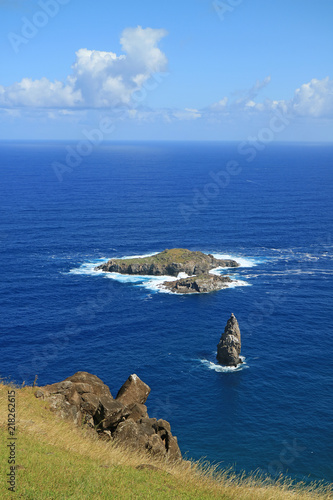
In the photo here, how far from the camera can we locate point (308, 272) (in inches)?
5443

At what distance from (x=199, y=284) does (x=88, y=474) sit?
10389 cm

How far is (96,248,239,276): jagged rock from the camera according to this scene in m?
138

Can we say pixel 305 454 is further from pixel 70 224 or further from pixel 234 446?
pixel 70 224

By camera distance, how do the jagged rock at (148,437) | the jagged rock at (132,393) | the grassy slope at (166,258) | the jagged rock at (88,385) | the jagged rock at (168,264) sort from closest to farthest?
the jagged rock at (148,437) → the jagged rock at (88,385) → the jagged rock at (132,393) → the jagged rock at (168,264) → the grassy slope at (166,258)

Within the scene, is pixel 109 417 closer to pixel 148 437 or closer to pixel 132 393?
pixel 148 437

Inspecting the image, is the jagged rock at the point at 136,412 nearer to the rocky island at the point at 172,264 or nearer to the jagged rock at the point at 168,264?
the rocky island at the point at 172,264

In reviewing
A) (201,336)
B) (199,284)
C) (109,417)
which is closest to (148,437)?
(109,417)

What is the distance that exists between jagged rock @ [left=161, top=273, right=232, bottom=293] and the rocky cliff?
90341mm

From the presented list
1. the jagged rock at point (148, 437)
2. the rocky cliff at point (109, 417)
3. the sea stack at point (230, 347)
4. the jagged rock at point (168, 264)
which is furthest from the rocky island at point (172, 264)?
the jagged rock at point (148, 437)

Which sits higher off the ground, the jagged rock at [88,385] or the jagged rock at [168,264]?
the jagged rock at [168,264]

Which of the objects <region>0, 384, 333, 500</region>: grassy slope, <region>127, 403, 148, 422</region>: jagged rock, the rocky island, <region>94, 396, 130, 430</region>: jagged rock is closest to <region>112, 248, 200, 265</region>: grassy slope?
the rocky island

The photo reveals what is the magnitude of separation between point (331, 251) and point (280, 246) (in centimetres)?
1615

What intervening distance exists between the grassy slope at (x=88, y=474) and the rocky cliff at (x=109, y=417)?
2.01 metres

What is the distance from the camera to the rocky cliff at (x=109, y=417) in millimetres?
33344
